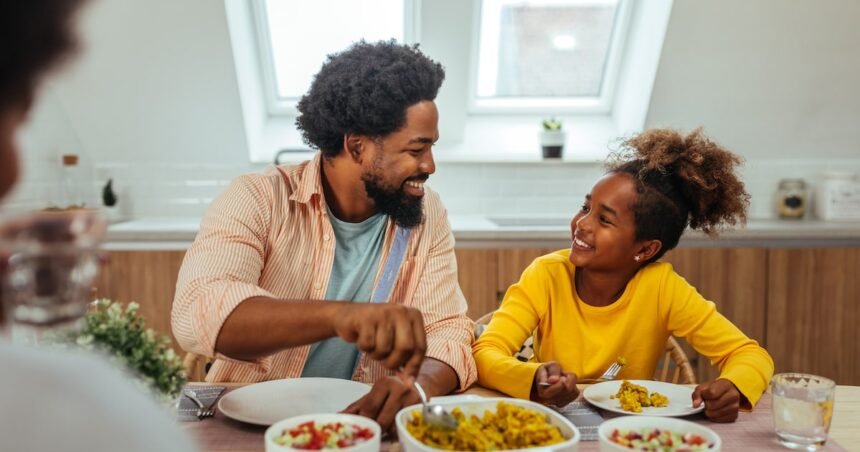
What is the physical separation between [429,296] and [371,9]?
228 cm

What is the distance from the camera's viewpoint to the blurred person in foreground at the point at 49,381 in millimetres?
326

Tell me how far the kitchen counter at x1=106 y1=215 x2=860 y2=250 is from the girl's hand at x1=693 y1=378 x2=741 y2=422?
1925mm

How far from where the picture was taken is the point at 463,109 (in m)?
3.95

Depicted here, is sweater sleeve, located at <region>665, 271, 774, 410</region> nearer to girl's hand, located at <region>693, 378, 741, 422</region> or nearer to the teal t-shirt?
girl's hand, located at <region>693, 378, 741, 422</region>

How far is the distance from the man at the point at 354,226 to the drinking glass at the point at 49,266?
3.14ft

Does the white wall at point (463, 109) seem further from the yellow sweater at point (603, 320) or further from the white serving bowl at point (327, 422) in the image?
the white serving bowl at point (327, 422)

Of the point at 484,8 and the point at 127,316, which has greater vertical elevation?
the point at 484,8

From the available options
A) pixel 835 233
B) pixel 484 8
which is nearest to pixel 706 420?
pixel 835 233

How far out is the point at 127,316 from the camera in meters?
1.01

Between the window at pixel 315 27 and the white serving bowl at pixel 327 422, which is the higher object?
the window at pixel 315 27

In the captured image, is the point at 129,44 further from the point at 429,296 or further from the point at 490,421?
the point at 490,421

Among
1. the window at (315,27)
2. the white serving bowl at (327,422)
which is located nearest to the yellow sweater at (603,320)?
the white serving bowl at (327,422)

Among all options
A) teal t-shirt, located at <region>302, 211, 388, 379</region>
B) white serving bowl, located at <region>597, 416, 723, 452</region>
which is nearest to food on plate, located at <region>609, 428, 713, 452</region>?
white serving bowl, located at <region>597, 416, 723, 452</region>

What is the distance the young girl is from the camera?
1.96 m
